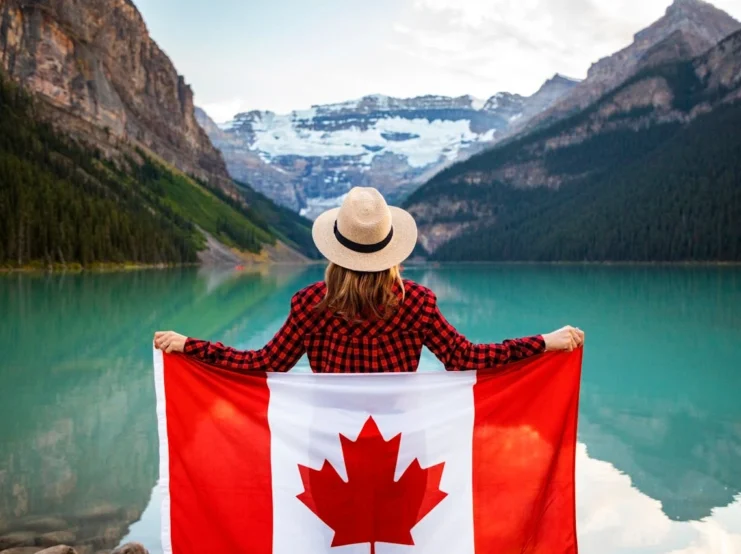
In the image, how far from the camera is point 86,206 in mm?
94812

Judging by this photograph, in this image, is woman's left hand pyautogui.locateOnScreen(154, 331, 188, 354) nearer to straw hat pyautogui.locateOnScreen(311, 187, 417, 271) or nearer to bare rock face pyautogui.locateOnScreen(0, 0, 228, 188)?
straw hat pyautogui.locateOnScreen(311, 187, 417, 271)

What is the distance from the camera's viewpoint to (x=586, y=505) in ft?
27.9

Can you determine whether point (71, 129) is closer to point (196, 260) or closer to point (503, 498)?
point (196, 260)

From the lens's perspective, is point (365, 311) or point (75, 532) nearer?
point (365, 311)

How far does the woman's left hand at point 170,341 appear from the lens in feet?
15.2

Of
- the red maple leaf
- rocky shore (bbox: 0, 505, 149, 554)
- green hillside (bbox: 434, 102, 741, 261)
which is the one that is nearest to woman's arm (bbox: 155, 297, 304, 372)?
the red maple leaf

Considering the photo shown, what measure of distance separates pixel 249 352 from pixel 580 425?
9.37m

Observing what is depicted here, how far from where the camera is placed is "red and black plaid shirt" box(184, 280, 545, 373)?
4121 millimetres

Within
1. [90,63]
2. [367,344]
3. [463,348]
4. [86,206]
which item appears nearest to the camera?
[367,344]

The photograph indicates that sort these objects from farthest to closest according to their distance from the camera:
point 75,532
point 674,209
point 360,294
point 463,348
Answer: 1. point 674,209
2. point 75,532
3. point 463,348
4. point 360,294

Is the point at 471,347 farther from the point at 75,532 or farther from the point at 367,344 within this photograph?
the point at 75,532

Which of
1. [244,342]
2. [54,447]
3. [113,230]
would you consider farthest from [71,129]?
[54,447]

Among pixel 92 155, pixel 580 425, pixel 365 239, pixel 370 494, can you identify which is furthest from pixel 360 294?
pixel 92 155

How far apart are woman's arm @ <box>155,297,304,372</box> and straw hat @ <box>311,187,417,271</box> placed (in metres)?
0.43
